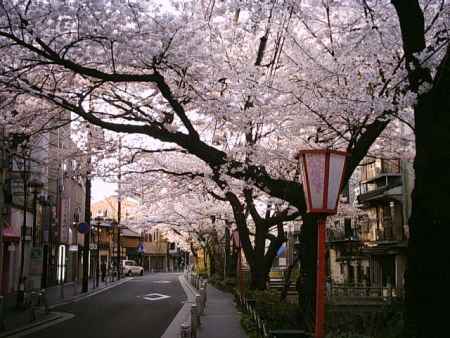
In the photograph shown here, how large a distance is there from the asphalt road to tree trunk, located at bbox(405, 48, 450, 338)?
10213 mm

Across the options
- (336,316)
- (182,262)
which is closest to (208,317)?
(336,316)

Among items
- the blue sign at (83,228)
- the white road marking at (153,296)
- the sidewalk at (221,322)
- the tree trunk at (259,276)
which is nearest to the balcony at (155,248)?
the white road marking at (153,296)

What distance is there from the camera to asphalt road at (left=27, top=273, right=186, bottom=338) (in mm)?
16234

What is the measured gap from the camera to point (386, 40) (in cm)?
1128

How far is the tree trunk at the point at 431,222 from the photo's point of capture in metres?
6.60

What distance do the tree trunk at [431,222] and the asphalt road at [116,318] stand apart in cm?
1021

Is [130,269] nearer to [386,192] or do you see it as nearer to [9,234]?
[386,192]

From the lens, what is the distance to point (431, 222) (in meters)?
6.71

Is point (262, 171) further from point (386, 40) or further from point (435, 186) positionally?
point (435, 186)

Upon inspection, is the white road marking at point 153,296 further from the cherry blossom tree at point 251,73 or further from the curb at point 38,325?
the cherry blossom tree at point 251,73

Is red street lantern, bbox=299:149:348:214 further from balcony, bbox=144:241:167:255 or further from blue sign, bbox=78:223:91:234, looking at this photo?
balcony, bbox=144:241:167:255

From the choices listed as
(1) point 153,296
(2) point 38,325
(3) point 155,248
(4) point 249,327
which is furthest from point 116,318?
(3) point 155,248

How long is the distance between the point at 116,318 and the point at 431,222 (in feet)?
52.0

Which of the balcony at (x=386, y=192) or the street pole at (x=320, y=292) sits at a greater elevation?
the balcony at (x=386, y=192)
